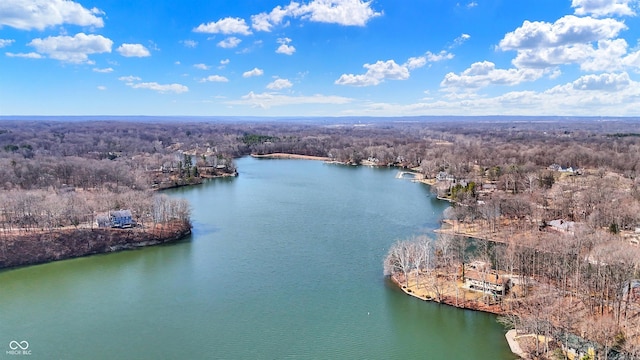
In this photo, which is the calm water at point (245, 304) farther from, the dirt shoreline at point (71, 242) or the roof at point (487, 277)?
the roof at point (487, 277)

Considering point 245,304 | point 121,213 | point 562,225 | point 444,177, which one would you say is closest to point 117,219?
point 121,213

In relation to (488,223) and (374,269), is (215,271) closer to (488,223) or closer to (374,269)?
(374,269)

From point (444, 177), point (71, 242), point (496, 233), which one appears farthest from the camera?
point (444, 177)

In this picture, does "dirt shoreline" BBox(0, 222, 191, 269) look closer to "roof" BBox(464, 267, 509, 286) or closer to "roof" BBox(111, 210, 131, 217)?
"roof" BBox(111, 210, 131, 217)

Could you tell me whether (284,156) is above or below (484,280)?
above

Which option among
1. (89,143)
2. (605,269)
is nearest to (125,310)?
(605,269)

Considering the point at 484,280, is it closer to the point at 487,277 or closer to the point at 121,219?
the point at 487,277
